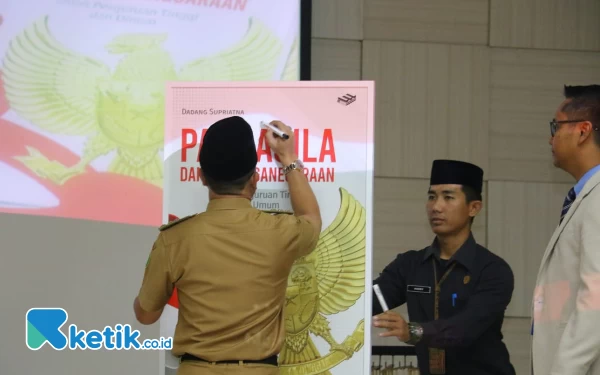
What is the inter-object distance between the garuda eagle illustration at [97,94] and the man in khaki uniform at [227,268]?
1.63 metres

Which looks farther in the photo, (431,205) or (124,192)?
(124,192)

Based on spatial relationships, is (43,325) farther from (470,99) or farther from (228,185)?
(470,99)

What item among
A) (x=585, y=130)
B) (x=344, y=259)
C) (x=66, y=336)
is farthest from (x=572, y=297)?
(x=66, y=336)

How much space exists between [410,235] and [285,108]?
6.66 feet

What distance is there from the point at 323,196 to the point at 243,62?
1504mm

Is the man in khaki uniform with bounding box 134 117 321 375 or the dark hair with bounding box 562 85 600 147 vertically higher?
the dark hair with bounding box 562 85 600 147

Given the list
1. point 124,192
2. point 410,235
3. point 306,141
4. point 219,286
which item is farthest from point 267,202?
point 410,235

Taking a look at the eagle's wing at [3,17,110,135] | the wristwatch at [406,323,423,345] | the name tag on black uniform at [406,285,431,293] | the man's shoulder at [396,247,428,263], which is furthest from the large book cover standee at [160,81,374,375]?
the eagle's wing at [3,17,110,135]

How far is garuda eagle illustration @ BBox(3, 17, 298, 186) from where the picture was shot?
3.44 m

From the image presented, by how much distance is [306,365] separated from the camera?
6.88ft

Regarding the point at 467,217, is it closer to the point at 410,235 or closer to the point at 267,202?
the point at 267,202

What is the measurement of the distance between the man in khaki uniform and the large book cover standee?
235mm

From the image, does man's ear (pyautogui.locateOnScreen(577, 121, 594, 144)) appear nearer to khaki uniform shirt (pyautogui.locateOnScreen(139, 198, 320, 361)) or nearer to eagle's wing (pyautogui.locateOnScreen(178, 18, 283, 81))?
khaki uniform shirt (pyautogui.locateOnScreen(139, 198, 320, 361))

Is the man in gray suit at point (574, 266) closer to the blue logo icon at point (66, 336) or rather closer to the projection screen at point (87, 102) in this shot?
the projection screen at point (87, 102)
